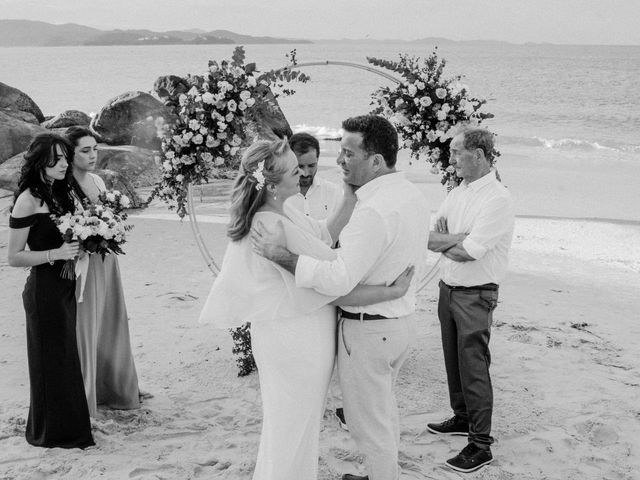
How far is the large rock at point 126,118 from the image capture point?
21.5 m

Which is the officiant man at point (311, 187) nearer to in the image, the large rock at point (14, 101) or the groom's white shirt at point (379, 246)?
the groom's white shirt at point (379, 246)

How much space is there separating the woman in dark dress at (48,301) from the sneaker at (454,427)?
2.85m

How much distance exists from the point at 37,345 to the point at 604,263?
350 inches

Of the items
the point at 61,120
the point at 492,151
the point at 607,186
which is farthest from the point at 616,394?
the point at 61,120

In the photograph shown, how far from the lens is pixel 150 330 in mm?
8336

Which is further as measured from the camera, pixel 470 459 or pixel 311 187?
pixel 311 187

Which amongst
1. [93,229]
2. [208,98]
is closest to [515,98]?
[208,98]

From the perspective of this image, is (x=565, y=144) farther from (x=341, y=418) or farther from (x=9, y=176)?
(x=341, y=418)

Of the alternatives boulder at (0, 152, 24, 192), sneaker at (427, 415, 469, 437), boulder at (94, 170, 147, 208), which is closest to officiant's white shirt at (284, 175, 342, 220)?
sneaker at (427, 415, 469, 437)

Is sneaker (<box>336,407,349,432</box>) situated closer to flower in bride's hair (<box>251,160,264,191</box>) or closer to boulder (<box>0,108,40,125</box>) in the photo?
flower in bride's hair (<box>251,160,264,191</box>)

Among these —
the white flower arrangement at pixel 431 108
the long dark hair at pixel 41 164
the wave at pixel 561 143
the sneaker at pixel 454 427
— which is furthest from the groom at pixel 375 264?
the wave at pixel 561 143

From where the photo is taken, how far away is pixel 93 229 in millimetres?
5359

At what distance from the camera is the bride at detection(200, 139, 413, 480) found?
4027 millimetres

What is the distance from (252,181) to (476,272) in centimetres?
213
